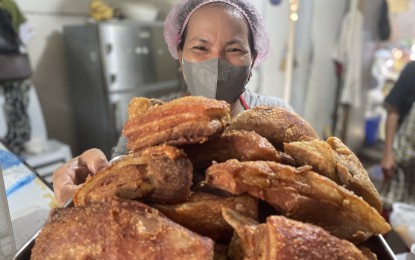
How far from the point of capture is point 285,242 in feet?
1.41

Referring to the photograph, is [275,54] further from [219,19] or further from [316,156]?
[316,156]

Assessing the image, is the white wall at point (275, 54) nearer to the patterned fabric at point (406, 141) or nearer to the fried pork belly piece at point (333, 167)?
the patterned fabric at point (406, 141)

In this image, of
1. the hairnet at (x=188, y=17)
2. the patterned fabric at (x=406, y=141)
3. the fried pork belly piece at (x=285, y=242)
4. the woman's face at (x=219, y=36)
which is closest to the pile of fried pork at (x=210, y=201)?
the fried pork belly piece at (x=285, y=242)

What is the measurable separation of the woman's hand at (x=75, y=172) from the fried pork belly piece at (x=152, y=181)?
0.27m

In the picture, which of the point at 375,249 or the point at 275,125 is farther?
the point at 275,125

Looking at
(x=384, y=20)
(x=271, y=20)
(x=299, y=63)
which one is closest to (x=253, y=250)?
(x=271, y=20)

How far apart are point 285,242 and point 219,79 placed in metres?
0.81

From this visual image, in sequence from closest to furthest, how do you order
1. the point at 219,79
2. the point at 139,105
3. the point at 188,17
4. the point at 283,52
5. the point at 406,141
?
the point at 139,105
the point at 219,79
the point at 188,17
the point at 406,141
the point at 283,52

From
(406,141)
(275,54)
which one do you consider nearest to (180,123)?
(406,141)

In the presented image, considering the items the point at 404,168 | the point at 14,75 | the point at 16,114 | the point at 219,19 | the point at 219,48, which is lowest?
the point at 404,168

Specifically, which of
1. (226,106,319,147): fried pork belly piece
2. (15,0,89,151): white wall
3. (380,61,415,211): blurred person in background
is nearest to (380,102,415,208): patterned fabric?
(380,61,415,211): blurred person in background

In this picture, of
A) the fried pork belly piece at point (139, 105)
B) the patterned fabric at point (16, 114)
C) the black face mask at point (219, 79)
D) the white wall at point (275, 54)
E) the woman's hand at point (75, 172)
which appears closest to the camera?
the fried pork belly piece at point (139, 105)

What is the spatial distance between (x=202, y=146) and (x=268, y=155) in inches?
4.7

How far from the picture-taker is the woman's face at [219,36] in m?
1.20
